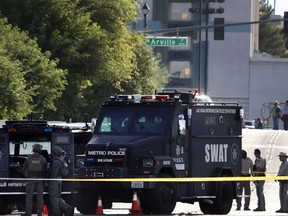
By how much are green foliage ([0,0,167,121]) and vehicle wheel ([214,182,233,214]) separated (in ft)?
62.0

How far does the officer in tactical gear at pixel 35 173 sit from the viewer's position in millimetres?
25766


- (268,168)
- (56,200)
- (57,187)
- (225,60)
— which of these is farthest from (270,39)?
(56,200)

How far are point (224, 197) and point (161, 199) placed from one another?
8.37ft

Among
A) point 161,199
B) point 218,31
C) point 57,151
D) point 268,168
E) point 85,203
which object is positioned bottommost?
point 268,168

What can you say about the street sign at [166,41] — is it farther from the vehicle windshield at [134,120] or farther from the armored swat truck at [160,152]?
the vehicle windshield at [134,120]

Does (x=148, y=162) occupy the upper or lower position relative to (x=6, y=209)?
upper

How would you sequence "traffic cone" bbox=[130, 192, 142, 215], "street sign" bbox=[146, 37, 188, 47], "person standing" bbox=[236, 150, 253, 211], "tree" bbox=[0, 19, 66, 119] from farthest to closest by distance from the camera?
"street sign" bbox=[146, 37, 188, 47] → "tree" bbox=[0, 19, 66, 119] → "person standing" bbox=[236, 150, 253, 211] → "traffic cone" bbox=[130, 192, 142, 215]

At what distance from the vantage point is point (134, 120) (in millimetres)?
28969

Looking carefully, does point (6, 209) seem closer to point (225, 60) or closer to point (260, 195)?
point (260, 195)

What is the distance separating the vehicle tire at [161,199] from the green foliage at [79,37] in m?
20.2

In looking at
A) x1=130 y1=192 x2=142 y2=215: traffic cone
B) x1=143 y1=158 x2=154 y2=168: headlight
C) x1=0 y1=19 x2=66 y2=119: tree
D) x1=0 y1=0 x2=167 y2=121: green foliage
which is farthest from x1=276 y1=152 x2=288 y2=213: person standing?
x1=0 y1=0 x2=167 y2=121: green foliage

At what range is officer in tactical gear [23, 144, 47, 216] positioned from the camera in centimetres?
2577

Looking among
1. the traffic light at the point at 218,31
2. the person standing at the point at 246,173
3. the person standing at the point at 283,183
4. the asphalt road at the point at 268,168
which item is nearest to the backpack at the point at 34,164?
the asphalt road at the point at 268,168

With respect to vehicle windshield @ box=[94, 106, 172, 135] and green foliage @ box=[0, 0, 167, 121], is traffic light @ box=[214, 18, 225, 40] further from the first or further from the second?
vehicle windshield @ box=[94, 106, 172, 135]
